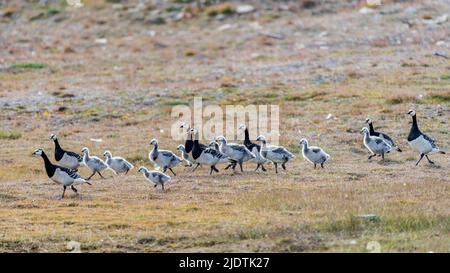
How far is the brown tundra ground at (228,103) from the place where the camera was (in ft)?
60.1

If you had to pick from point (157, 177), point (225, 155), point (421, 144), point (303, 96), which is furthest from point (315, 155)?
point (303, 96)

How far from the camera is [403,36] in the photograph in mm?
45625

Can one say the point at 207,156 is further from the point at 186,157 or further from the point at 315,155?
the point at 315,155

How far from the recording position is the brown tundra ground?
60.1ft

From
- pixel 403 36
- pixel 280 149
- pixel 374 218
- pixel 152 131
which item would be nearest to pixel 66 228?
pixel 374 218

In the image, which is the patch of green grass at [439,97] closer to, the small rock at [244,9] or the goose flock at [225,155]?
the goose flock at [225,155]

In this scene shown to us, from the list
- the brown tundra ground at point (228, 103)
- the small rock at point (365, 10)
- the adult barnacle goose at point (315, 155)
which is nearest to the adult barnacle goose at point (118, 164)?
the brown tundra ground at point (228, 103)

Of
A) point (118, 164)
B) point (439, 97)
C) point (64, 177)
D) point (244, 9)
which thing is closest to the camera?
point (64, 177)

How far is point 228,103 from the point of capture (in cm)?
3466

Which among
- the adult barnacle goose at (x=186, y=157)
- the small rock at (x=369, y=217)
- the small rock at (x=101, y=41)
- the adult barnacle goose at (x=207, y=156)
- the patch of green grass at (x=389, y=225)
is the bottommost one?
the small rock at (x=101, y=41)

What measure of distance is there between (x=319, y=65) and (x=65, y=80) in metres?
10.2

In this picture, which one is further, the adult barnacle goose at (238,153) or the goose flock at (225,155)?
the adult barnacle goose at (238,153)
